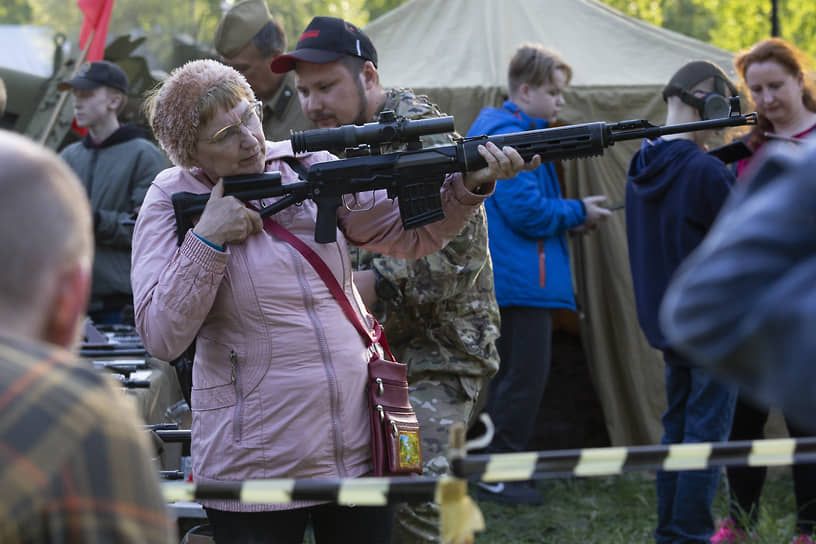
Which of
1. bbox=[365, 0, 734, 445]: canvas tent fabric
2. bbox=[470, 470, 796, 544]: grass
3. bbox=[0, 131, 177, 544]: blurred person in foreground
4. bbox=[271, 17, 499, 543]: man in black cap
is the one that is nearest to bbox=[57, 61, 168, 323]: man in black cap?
bbox=[365, 0, 734, 445]: canvas tent fabric

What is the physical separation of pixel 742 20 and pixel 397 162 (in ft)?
59.7

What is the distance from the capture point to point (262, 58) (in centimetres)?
511

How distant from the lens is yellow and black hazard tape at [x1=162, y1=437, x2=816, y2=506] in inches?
84.4

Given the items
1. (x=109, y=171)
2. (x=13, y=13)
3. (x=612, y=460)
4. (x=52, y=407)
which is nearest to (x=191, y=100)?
(x=612, y=460)

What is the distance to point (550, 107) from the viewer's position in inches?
227

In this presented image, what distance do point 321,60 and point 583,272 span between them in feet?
13.1

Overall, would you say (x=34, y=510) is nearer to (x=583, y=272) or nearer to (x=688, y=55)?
(x=583, y=272)

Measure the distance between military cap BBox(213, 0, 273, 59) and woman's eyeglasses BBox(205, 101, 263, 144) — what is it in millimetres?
2249

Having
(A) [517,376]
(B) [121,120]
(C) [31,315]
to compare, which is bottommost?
(A) [517,376]

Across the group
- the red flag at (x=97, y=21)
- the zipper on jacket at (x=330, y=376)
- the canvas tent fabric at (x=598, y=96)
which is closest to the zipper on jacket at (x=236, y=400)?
the zipper on jacket at (x=330, y=376)

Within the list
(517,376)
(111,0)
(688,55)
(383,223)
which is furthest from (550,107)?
(111,0)

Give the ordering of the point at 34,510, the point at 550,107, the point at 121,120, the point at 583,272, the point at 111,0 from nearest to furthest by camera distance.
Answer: the point at 34,510
the point at 550,107
the point at 583,272
the point at 111,0
the point at 121,120

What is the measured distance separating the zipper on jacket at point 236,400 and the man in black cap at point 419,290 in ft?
3.25

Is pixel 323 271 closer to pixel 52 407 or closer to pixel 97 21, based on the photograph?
pixel 52 407
